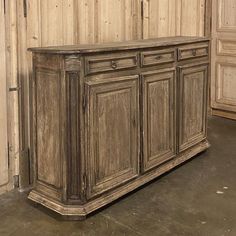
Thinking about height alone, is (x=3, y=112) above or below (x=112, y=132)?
above

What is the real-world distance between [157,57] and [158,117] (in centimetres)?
45

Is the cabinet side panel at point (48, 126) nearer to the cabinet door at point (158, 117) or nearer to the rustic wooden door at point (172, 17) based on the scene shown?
the cabinet door at point (158, 117)

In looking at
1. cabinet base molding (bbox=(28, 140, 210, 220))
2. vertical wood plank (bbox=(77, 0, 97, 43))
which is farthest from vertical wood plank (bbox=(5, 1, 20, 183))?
vertical wood plank (bbox=(77, 0, 97, 43))

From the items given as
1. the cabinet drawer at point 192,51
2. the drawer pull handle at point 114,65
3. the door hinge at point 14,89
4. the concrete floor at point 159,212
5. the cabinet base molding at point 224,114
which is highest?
the cabinet drawer at point 192,51

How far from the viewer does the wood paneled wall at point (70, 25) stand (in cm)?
290

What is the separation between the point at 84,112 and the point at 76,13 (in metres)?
1.01

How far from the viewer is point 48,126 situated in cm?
270

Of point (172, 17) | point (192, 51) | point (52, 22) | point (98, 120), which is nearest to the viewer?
point (98, 120)

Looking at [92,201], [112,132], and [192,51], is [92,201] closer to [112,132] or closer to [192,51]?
[112,132]

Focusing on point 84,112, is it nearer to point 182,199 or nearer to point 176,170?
point 182,199

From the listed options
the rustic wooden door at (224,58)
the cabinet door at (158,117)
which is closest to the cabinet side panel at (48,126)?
the cabinet door at (158,117)

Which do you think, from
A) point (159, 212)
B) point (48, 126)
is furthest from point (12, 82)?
point (159, 212)

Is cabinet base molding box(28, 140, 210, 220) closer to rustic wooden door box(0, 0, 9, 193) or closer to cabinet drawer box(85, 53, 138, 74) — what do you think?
rustic wooden door box(0, 0, 9, 193)

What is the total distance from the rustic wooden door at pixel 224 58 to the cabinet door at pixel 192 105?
1417 millimetres
